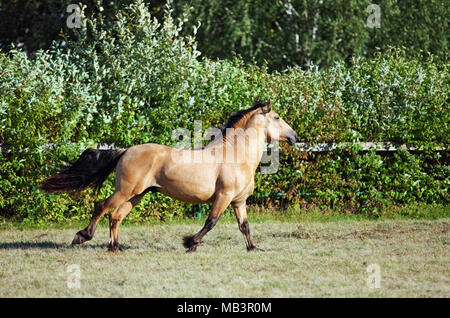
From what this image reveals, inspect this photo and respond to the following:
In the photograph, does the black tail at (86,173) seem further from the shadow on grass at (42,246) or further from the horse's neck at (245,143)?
the horse's neck at (245,143)

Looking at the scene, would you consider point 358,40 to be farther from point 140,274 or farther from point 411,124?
Answer: point 140,274

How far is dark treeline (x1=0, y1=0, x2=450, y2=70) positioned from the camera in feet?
70.7

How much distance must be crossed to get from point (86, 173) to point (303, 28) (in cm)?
1607

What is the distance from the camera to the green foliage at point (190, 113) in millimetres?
9594

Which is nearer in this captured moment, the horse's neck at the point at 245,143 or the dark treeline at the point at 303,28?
the horse's neck at the point at 245,143

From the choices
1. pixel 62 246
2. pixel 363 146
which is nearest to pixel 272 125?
pixel 363 146

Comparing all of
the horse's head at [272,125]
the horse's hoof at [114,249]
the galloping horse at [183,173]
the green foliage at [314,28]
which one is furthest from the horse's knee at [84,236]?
the green foliage at [314,28]

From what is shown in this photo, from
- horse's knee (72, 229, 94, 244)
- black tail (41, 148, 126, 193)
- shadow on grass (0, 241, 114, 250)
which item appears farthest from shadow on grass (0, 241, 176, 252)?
black tail (41, 148, 126, 193)

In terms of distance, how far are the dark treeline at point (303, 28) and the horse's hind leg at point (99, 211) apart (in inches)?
589

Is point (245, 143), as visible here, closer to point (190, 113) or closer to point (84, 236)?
point (84, 236)

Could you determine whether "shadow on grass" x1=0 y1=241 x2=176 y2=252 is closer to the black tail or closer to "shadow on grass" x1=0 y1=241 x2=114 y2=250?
"shadow on grass" x1=0 y1=241 x2=114 y2=250

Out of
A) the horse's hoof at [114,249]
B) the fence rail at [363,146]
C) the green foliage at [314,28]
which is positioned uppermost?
the green foliage at [314,28]

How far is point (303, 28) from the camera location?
72.5ft

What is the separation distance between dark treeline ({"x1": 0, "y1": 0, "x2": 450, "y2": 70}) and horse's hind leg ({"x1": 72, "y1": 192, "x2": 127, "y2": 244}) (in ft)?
49.1
